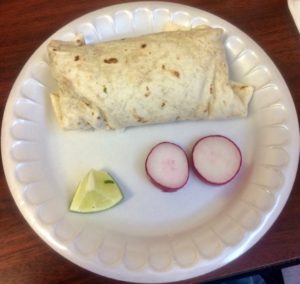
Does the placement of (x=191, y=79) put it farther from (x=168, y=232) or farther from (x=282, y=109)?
(x=168, y=232)

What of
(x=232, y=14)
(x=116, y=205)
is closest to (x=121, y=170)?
(x=116, y=205)

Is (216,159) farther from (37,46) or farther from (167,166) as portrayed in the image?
(37,46)

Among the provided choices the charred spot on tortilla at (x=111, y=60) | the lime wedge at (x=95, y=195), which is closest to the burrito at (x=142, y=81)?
the charred spot on tortilla at (x=111, y=60)

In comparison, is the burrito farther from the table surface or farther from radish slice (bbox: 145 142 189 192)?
the table surface

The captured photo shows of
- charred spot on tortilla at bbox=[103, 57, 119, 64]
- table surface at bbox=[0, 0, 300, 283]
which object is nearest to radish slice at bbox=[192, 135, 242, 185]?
table surface at bbox=[0, 0, 300, 283]

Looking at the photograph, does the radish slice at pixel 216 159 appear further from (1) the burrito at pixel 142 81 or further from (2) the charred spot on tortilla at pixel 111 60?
(2) the charred spot on tortilla at pixel 111 60

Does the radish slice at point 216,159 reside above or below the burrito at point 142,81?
below
